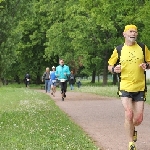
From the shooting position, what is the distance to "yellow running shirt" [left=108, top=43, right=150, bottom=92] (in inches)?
356

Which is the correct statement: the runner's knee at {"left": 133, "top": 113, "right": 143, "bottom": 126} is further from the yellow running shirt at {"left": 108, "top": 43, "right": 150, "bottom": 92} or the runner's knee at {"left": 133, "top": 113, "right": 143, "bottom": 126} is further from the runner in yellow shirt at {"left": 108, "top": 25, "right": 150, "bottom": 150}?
the yellow running shirt at {"left": 108, "top": 43, "right": 150, "bottom": 92}

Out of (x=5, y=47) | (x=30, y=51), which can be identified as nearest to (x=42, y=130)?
(x=5, y=47)

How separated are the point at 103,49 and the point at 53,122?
41.3 metres

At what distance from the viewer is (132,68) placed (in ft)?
29.7

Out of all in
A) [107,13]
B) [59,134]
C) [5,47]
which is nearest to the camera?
[59,134]

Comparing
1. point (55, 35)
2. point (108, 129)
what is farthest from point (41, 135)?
point (55, 35)

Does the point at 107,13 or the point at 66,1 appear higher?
the point at 66,1

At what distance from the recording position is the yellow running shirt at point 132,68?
9.05 m

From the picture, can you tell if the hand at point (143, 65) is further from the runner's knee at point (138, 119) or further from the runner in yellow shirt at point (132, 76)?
the runner's knee at point (138, 119)

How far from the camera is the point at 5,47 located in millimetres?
50469

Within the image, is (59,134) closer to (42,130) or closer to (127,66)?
(42,130)

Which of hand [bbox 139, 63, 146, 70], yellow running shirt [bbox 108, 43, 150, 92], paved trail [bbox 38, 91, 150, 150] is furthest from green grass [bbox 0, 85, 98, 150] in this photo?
hand [bbox 139, 63, 146, 70]

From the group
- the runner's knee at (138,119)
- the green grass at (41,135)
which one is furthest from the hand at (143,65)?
the green grass at (41,135)

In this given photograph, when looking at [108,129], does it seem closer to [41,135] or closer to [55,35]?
[41,135]
